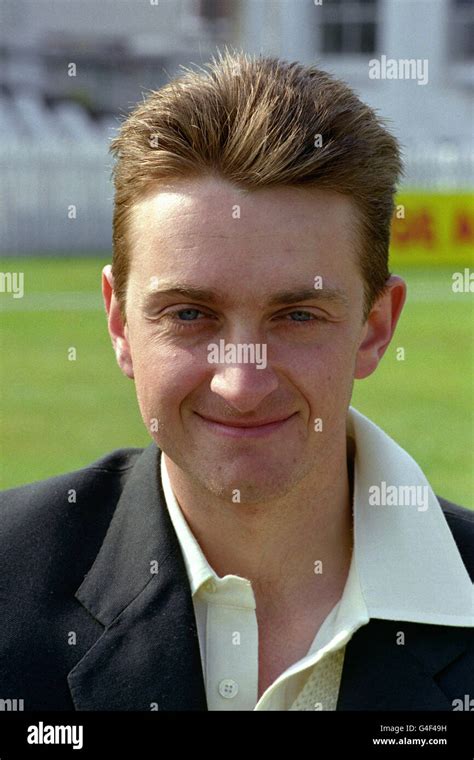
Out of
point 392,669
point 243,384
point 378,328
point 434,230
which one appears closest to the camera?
point 243,384

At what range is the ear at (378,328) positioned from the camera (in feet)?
8.04

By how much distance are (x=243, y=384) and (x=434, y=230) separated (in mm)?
20773

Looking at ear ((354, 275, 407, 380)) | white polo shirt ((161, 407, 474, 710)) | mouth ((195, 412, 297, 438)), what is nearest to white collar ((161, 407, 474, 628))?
white polo shirt ((161, 407, 474, 710))

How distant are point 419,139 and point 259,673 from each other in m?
31.3

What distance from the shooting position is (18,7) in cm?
3350

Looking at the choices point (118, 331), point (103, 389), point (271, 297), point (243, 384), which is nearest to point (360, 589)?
point (243, 384)

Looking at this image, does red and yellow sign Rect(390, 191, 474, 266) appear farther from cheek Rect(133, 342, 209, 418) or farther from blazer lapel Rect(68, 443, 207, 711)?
cheek Rect(133, 342, 209, 418)

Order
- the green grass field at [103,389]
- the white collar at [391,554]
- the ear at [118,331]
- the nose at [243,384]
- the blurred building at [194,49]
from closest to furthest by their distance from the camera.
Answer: the nose at [243,384] → the white collar at [391,554] → the ear at [118,331] → the green grass field at [103,389] → the blurred building at [194,49]

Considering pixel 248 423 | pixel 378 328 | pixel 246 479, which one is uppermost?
pixel 378 328

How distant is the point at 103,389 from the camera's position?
1236 centimetres

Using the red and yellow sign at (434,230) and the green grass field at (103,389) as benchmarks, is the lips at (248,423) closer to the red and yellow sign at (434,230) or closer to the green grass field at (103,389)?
the green grass field at (103,389)

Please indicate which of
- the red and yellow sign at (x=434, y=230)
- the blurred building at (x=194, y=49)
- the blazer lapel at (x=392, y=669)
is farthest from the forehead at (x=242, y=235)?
the blurred building at (x=194, y=49)

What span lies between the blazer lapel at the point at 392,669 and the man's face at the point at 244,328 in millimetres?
315

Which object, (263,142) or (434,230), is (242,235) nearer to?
(263,142)
